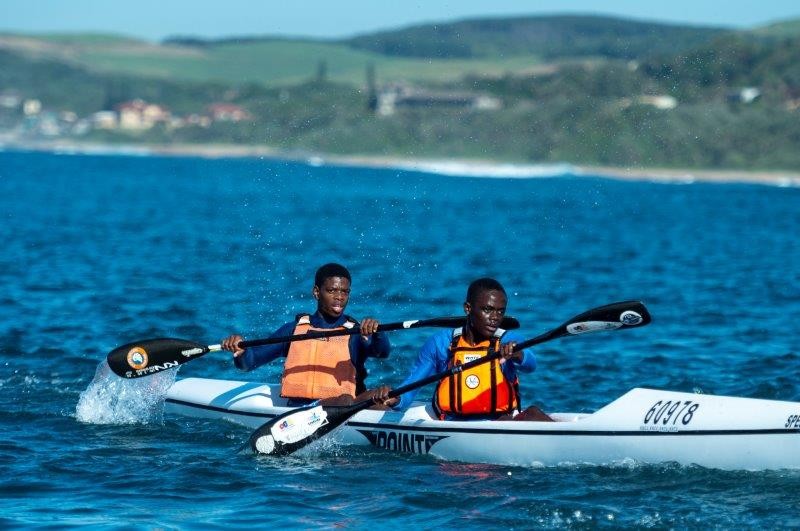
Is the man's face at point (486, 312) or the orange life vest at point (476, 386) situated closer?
the man's face at point (486, 312)

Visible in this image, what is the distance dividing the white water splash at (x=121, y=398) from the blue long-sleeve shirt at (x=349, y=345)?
1.31 metres

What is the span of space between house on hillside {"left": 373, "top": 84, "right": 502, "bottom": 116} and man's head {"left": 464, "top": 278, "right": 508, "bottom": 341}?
12554cm

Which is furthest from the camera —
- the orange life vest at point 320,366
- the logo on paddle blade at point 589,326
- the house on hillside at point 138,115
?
the house on hillside at point 138,115

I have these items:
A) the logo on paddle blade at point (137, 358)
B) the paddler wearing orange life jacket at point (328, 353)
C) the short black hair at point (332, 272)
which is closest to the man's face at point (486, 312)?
the paddler wearing orange life jacket at point (328, 353)

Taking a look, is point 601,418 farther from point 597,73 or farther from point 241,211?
point 597,73

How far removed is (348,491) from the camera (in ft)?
31.7

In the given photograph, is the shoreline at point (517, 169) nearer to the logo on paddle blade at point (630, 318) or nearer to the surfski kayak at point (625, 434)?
the logo on paddle blade at point (630, 318)

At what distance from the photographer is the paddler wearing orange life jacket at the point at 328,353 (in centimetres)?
1108

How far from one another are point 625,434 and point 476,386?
1.23 metres

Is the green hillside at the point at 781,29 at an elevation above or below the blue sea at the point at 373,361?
above

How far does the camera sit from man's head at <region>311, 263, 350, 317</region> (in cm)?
1091

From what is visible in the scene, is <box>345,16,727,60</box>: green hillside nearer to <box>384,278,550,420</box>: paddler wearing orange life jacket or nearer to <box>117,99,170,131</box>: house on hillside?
<box>117,99,170,131</box>: house on hillside

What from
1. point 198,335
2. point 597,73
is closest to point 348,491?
point 198,335

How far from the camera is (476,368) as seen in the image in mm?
10391
